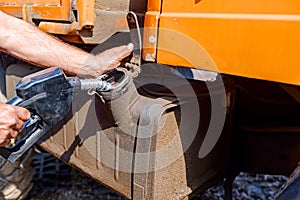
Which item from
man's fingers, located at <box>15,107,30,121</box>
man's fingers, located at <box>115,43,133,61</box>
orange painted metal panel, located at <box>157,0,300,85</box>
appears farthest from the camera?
man's fingers, located at <box>115,43,133,61</box>

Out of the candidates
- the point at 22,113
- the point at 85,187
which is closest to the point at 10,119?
the point at 22,113

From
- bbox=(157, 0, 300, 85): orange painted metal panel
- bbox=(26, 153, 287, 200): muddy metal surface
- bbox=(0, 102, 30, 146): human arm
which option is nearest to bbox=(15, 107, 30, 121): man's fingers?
bbox=(0, 102, 30, 146): human arm

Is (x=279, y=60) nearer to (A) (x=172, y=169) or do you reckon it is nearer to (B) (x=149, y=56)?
(B) (x=149, y=56)

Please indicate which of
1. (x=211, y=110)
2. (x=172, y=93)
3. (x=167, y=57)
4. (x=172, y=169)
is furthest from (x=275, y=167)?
(x=167, y=57)

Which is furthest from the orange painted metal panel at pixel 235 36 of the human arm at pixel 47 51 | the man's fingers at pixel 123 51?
the human arm at pixel 47 51

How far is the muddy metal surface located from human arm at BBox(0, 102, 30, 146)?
134 centimetres

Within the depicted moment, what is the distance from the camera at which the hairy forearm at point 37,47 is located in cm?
137

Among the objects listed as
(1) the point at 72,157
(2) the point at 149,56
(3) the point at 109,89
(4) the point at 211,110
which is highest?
(2) the point at 149,56

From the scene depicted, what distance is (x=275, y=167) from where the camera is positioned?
1.66m

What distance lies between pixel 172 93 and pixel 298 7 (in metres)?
0.54

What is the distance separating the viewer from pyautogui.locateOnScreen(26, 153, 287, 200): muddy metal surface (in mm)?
2410

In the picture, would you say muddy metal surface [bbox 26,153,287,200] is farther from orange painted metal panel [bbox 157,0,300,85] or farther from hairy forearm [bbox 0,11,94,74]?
orange painted metal panel [bbox 157,0,300,85]

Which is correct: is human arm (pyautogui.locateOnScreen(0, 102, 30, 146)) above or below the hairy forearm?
below

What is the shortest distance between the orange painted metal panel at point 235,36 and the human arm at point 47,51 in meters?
0.26
